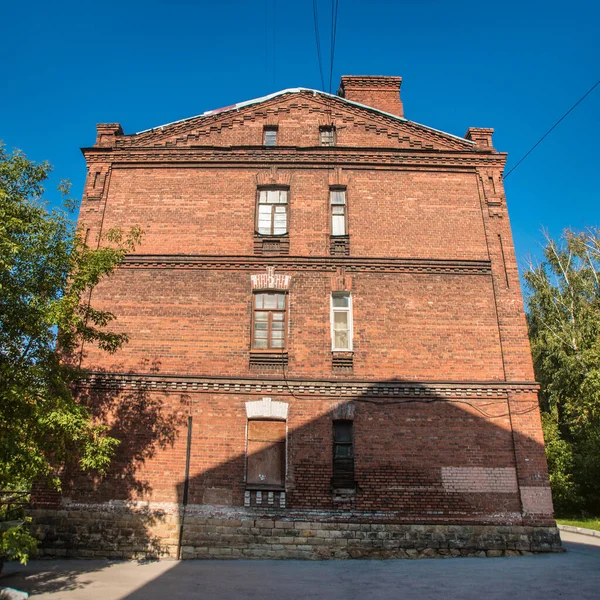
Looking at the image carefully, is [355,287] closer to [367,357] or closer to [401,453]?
[367,357]

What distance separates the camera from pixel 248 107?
14.7 metres

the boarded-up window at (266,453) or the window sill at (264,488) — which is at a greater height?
the boarded-up window at (266,453)

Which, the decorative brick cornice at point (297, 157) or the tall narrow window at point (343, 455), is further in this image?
the decorative brick cornice at point (297, 157)

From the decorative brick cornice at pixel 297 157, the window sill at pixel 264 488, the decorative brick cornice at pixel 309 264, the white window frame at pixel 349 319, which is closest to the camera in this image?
→ the window sill at pixel 264 488

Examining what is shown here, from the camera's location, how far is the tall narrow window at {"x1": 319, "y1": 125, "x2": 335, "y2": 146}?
1455cm

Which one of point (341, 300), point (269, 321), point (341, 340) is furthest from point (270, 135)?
point (341, 340)

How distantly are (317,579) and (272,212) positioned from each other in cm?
881

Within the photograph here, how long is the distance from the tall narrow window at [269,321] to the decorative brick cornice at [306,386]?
0.95 metres

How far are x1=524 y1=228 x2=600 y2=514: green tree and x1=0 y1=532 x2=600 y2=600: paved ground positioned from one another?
10.9 m

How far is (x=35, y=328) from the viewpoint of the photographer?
790cm

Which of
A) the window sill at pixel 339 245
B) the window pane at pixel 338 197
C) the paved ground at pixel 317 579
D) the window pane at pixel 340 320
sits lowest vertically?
the paved ground at pixel 317 579

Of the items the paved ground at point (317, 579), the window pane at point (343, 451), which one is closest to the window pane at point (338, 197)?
the window pane at point (343, 451)

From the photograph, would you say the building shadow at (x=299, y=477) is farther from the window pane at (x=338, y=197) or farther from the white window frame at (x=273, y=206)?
the window pane at (x=338, y=197)

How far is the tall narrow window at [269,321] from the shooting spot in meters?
12.3
